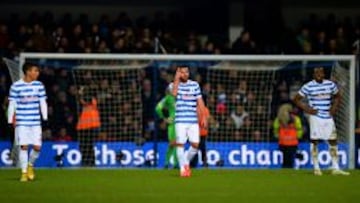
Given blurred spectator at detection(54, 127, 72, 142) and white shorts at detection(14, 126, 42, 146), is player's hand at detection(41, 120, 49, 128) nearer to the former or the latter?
blurred spectator at detection(54, 127, 72, 142)

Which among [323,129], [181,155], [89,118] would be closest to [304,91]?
[323,129]

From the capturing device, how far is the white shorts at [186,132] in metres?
18.0

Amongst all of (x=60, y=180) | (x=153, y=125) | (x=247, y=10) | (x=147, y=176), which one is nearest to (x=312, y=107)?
(x=147, y=176)

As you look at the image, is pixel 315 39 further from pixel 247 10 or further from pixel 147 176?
pixel 147 176

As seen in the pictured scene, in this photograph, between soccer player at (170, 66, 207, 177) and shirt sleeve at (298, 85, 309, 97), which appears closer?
soccer player at (170, 66, 207, 177)

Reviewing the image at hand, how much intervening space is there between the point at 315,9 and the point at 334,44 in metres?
4.32

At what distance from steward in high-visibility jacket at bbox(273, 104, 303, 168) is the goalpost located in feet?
2.41

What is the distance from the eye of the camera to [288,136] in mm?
23750

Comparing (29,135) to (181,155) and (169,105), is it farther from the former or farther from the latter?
(169,105)

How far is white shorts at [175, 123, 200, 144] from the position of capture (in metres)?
18.0

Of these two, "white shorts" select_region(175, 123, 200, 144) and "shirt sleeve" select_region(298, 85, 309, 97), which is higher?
"shirt sleeve" select_region(298, 85, 309, 97)

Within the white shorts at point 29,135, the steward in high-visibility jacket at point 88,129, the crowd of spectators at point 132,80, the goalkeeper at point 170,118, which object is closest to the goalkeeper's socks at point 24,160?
the white shorts at point 29,135

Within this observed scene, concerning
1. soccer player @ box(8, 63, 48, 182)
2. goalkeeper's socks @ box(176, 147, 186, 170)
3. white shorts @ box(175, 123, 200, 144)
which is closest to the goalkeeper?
white shorts @ box(175, 123, 200, 144)

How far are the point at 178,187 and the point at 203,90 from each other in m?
10.2
